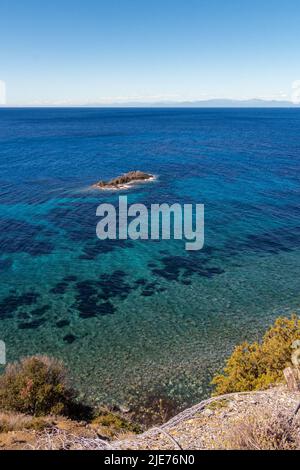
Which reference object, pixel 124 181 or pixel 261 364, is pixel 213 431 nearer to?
pixel 261 364

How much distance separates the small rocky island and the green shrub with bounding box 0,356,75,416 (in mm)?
56491

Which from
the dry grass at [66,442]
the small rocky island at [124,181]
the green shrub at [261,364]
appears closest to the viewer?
the dry grass at [66,442]

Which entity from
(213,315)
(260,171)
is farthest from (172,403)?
(260,171)

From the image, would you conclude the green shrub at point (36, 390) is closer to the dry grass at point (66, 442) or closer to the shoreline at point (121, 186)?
the dry grass at point (66, 442)

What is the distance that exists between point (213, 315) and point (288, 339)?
11.5 m

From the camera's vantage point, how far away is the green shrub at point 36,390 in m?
19.7

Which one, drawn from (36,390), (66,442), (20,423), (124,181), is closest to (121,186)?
(124,181)

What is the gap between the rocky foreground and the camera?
1284 cm

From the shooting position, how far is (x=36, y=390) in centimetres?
2022

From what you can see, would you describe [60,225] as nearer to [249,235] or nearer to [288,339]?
[249,235]

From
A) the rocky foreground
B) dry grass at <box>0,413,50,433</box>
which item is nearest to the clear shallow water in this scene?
the rocky foreground

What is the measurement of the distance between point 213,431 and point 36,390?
10708 millimetres

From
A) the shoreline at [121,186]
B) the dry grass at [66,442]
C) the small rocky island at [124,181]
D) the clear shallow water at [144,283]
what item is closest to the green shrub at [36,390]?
the clear shallow water at [144,283]

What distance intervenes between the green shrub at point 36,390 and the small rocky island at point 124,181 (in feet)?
185
